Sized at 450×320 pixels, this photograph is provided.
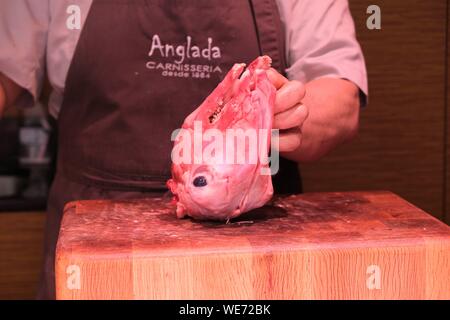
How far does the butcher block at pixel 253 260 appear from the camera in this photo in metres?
1.08

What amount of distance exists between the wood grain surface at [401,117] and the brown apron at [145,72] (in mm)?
578

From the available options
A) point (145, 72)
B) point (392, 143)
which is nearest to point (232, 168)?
point (145, 72)

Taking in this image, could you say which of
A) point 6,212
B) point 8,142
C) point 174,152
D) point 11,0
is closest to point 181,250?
point 174,152

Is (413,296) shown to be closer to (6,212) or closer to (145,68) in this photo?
(145,68)

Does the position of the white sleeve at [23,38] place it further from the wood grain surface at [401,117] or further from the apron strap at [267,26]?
the wood grain surface at [401,117]

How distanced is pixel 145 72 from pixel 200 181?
0.47m

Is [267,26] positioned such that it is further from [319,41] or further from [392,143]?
[392,143]

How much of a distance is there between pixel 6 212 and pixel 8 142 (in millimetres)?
252

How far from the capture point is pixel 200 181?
1.22 meters

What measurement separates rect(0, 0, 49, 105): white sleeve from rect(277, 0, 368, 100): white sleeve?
1.62 feet

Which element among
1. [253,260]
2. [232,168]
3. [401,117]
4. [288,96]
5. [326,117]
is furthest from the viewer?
[401,117]

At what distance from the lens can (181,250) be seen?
1091 mm

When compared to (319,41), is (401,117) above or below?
below

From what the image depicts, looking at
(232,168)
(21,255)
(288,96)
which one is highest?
(288,96)
